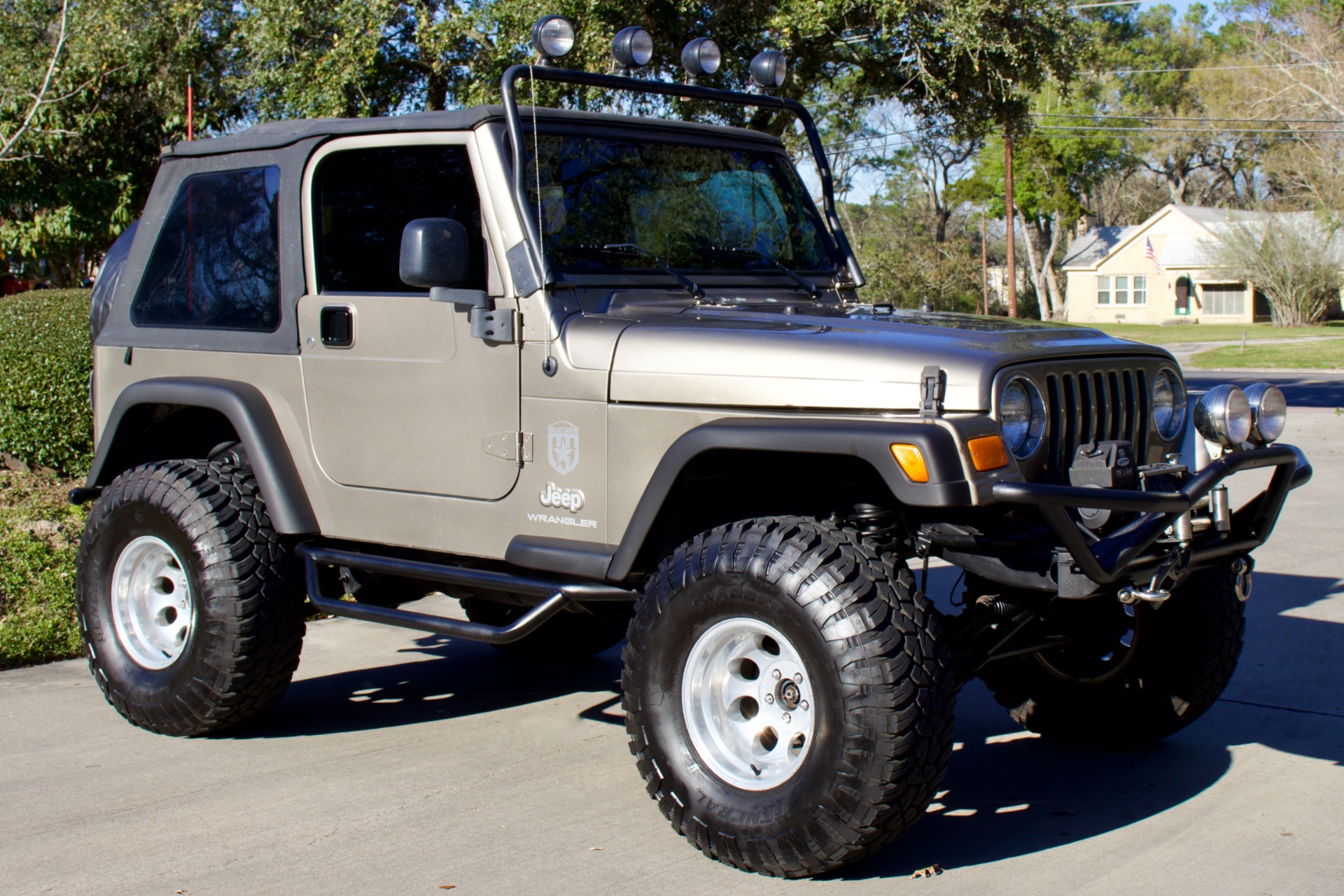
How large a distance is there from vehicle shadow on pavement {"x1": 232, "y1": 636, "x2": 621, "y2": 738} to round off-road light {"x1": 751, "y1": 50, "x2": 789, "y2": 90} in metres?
2.54

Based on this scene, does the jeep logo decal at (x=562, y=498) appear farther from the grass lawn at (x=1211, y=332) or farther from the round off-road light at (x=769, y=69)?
the grass lawn at (x=1211, y=332)

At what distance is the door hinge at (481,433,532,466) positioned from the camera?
164 inches

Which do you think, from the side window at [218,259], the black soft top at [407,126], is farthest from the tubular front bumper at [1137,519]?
the side window at [218,259]

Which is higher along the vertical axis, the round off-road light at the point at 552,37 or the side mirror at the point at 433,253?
the round off-road light at the point at 552,37

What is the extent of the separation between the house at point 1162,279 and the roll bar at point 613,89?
5388cm

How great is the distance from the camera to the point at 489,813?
4.16m

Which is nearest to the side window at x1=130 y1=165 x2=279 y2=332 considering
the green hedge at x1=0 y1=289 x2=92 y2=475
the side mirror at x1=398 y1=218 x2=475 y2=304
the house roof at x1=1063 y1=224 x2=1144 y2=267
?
the side mirror at x1=398 y1=218 x2=475 y2=304

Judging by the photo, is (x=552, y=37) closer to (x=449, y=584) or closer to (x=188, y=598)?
→ (x=449, y=584)

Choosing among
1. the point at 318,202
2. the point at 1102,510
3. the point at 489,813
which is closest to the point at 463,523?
the point at 489,813

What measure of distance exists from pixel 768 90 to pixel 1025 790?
2849 millimetres

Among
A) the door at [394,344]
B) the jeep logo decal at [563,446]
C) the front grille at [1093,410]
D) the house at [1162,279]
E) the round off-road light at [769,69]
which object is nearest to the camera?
the front grille at [1093,410]

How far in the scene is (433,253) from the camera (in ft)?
13.1

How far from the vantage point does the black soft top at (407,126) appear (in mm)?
4359

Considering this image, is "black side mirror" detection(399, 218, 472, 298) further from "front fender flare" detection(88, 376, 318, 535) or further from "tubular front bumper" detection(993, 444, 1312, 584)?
"tubular front bumper" detection(993, 444, 1312, 584)
